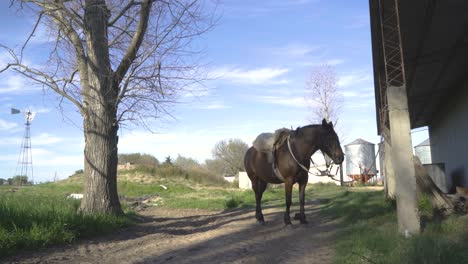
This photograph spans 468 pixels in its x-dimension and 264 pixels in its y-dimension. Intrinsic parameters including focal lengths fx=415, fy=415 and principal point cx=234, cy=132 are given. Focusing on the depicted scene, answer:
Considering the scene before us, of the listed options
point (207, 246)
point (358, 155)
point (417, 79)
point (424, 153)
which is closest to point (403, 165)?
point (207, 246)

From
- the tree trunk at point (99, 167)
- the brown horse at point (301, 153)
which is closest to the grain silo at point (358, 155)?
the brown horse at point (301, 153)

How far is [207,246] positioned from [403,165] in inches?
143

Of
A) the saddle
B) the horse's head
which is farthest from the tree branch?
the horse's head

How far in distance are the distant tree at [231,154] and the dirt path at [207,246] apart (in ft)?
172

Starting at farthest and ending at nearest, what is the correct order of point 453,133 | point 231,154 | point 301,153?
1. point 231,154
2. point 453,133
3. point 301,153

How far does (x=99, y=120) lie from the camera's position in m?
10.3

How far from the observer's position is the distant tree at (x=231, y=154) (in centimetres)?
6361

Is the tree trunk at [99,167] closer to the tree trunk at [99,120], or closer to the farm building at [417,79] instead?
the tree trunk at [99,120]

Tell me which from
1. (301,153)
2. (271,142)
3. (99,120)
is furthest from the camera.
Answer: (99,120)

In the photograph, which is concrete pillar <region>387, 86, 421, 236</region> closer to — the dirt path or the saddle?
the dirt path

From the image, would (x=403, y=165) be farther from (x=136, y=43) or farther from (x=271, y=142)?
(x=136, y=43)

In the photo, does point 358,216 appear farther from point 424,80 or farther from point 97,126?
Answer: point 424,80

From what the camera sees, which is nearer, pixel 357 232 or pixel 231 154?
pixel 357 232

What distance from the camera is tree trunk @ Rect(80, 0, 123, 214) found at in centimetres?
1014
